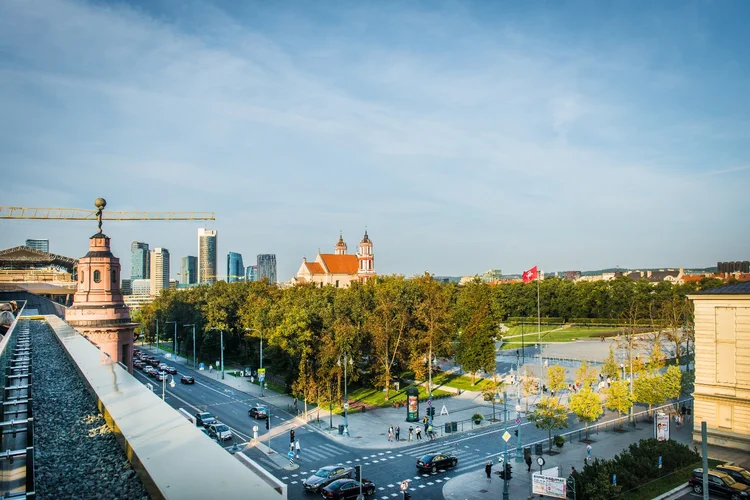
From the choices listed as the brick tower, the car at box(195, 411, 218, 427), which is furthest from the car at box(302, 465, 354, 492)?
the brick tower

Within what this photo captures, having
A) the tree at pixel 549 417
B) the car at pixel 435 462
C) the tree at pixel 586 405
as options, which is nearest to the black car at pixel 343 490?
the car at pixel 435 462

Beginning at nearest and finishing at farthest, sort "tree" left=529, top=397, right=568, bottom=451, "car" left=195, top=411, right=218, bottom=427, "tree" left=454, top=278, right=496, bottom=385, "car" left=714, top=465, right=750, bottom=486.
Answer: "car" left=714, top=465, right=750, bottom=486 < "tree" left=529, top=397, right=568, bottom=451 < "car" left=195, top=411, right=218, bottom=427 < "tree" left=454, top=278, right=496, bottom=385

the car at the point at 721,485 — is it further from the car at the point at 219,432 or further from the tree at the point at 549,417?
the car at the point at 219,432

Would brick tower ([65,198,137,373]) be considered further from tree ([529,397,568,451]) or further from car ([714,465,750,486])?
car ([714,465,750,486])

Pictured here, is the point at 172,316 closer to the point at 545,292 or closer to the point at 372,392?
the point at 372,392

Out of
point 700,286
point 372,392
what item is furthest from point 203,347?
point 700,286
